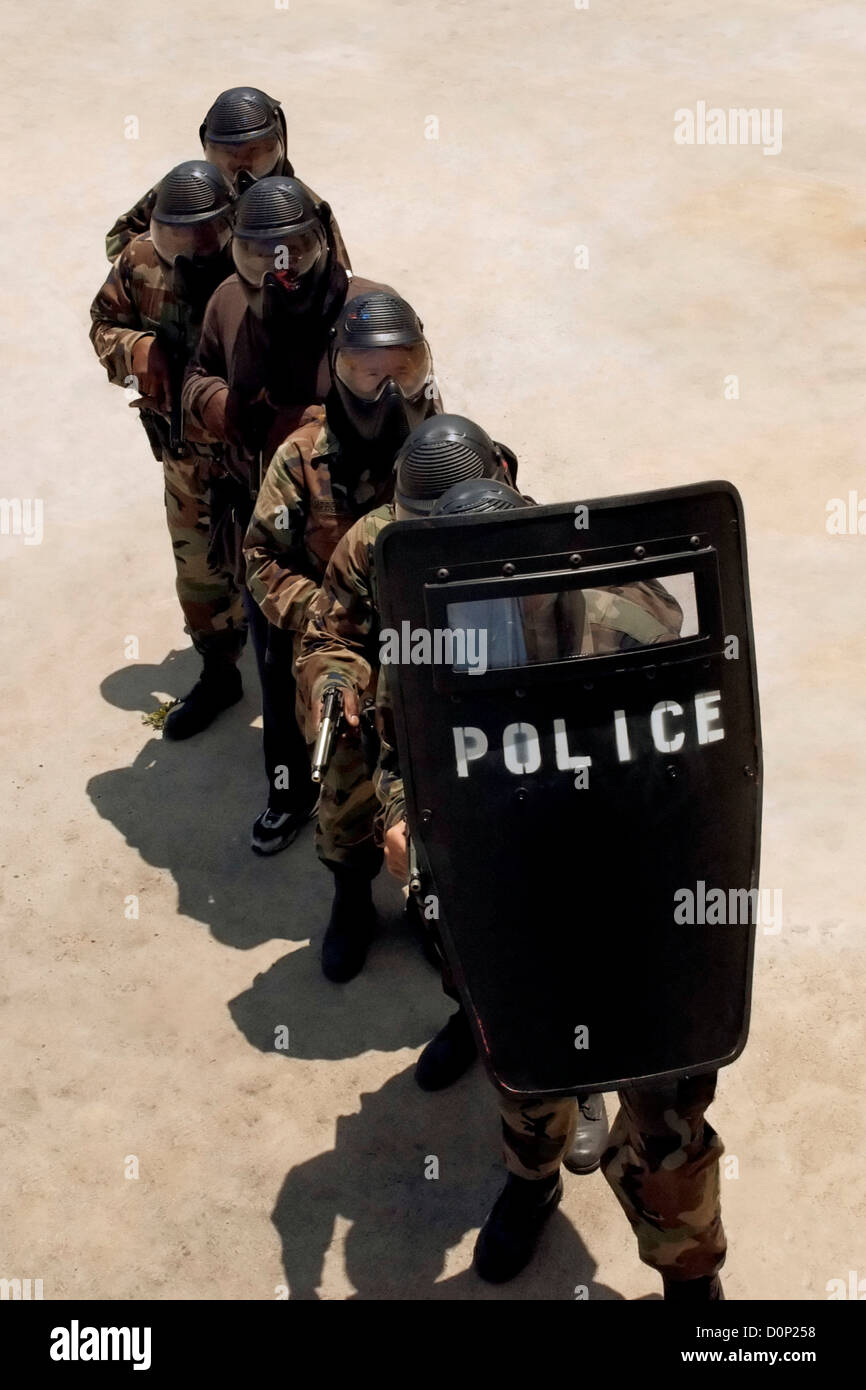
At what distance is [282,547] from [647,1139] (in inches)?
86.0

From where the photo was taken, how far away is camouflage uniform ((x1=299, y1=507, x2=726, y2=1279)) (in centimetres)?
299

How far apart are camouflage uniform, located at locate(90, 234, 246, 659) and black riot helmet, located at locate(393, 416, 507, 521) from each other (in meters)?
2.10

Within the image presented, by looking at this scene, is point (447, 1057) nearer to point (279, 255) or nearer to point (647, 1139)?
point (647, 1139)

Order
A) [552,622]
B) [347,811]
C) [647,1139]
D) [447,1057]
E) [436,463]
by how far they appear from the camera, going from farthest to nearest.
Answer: [347,811] → [447,1057] → [436,463] → [647,1139] → [552,622]

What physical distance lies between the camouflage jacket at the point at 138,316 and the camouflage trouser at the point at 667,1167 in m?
3.10

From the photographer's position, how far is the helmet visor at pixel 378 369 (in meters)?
4.31

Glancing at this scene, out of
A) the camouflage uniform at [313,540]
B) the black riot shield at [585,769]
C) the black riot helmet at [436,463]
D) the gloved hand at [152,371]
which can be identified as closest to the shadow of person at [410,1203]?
the camouflage uniform at [313,540]

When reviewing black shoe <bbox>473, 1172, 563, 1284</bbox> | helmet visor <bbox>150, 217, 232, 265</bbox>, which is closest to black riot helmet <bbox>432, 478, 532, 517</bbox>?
black shoe <bbox>473, 1172, 563, 1284</bbox>

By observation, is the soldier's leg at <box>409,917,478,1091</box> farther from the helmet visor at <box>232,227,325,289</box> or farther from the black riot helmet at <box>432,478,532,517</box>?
the helmet visor at <box>232,227,325,289</box>

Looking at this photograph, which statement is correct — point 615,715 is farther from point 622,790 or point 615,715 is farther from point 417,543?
point 417,543

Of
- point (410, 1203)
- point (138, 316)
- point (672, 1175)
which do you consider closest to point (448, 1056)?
point (410, 1203)

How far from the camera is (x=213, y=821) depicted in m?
5.71

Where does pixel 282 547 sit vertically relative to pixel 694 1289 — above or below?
above

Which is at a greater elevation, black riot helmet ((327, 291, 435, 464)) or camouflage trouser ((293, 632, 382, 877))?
black riot helmet ((327, 291, 435, 464))
